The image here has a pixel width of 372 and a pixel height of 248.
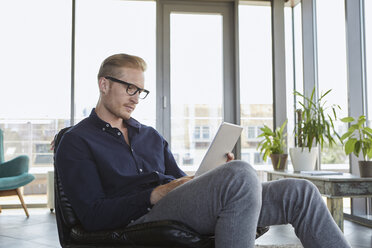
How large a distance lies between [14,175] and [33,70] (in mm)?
1244

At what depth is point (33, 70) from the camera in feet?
14.8

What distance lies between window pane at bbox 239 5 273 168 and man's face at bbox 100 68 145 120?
3.03 meters

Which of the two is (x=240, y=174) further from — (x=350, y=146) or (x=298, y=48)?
(x=298, y=48)

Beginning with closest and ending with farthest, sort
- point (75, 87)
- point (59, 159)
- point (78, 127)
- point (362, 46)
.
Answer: point (59, 159) < point (78, 127) < point (362, 46) < point (75, 87)

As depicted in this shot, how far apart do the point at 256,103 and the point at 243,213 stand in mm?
3496

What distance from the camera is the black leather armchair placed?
119 cm

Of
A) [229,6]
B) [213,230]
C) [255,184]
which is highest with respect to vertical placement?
[229,6]

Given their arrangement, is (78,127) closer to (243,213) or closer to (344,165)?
(243,213)

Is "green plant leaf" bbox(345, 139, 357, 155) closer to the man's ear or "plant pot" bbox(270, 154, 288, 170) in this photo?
"plant pot" bbox(270, 154, 288, 170)

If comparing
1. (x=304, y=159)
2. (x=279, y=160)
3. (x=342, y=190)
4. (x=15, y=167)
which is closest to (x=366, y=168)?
(x=342, y=190)

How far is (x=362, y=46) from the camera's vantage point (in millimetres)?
3320

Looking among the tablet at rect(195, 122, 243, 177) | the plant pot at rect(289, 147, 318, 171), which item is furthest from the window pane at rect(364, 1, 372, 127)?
the tablet at rect(195, 122, 243, 177)

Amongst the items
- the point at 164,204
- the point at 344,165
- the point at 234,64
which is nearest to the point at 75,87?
the point at 234,64

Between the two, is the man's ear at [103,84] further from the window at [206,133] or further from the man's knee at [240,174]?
the window at [206,133]
